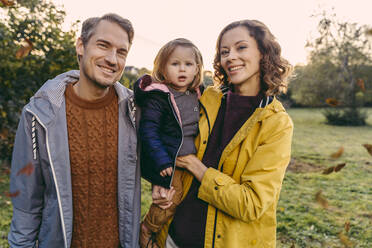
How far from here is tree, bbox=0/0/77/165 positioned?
503 centimetres

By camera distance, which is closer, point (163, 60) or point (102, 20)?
point (102, 20)

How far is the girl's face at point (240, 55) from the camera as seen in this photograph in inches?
83.5

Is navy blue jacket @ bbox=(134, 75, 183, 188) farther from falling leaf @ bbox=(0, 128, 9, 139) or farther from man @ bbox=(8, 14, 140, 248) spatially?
falling leaf @ bbox=(0, 128, 9, 139)

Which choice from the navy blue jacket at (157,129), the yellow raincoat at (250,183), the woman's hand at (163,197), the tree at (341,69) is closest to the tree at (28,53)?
the navy blue jacket at (157,129)

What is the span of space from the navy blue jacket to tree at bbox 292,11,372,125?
59.1 feet

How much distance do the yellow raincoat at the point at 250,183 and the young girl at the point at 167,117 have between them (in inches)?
11.8

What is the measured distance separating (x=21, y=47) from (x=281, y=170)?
4984 mm

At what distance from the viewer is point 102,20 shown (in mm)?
2039

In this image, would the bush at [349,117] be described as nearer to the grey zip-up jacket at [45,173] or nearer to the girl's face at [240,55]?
the girl's face at [240,55]

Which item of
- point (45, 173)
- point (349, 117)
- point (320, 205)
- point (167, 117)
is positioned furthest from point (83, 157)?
point (349, 117)

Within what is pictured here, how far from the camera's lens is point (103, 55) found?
200 centimetres

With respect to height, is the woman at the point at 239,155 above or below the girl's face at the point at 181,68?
below

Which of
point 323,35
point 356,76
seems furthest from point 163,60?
point 356,76

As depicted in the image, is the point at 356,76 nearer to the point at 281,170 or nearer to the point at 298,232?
the point at 298,232
